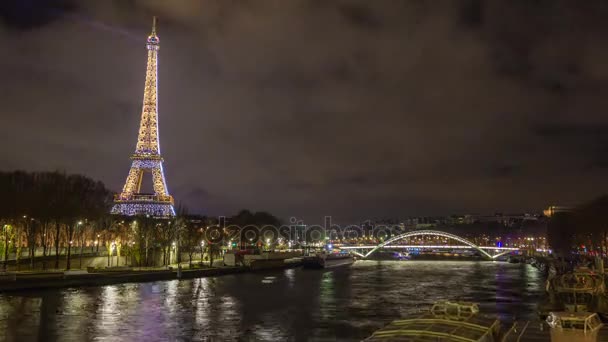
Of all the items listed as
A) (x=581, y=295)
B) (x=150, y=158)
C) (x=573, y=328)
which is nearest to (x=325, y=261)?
(x=150, y=158)

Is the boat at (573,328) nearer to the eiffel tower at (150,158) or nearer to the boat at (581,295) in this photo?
the boat at (581,295)

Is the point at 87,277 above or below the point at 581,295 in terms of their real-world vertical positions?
above

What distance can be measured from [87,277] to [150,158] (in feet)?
190

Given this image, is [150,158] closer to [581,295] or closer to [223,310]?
[223,310]

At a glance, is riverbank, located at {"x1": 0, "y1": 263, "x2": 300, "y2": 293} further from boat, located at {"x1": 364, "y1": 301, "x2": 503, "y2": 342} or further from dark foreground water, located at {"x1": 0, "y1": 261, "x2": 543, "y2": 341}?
boat, located at {"x1": 364, "y1": 301, "x2": 503, "y2": 342}

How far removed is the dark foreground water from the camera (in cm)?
2575

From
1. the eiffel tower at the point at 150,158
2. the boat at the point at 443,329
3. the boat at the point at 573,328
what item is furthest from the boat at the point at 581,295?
the eiffel tower at the point at 150,158

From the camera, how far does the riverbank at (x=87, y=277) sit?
1571 inches

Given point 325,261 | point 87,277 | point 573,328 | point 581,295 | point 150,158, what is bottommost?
point 325,261

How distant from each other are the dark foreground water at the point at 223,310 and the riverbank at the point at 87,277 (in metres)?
1.37

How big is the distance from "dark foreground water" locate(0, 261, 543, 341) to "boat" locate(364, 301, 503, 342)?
13252 millimetres

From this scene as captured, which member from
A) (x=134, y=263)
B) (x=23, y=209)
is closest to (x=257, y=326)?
(x=23, y=209)

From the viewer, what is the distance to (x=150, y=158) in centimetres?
10250

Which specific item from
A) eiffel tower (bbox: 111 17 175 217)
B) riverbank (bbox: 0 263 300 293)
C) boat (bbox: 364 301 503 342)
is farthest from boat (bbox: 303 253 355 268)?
boat (bbox: 364 301 503 342)
